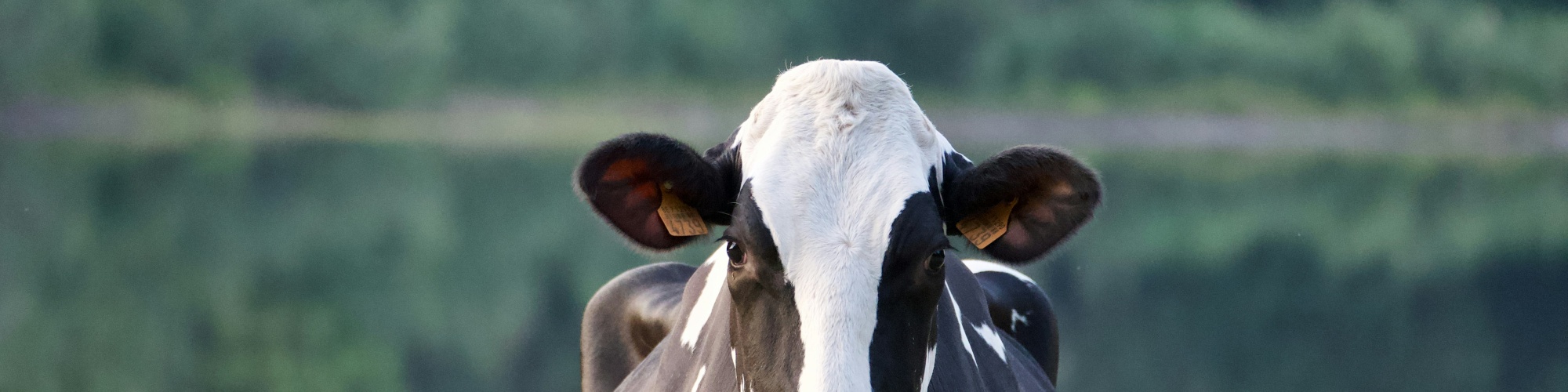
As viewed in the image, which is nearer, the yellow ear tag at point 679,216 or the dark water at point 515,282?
the yellow ear tag at point 679,216

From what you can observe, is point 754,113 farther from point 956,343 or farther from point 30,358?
point 30,358

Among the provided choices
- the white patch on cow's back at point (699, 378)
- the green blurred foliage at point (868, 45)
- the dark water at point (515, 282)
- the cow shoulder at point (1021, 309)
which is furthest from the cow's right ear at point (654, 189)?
the green blurred foliage at point (868, 45)

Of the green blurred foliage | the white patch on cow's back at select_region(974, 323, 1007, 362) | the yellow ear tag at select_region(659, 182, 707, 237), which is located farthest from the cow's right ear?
the green blurred foliage

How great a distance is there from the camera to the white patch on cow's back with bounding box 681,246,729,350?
9.76 ft

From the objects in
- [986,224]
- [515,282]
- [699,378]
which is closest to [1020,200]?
[986,224]

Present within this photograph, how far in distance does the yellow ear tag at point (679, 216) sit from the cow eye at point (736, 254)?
182 millimetres

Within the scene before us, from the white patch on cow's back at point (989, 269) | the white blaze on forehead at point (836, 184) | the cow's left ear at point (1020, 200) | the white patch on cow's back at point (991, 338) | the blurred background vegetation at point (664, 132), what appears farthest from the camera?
the blurred background vegetation at point (664, 132)

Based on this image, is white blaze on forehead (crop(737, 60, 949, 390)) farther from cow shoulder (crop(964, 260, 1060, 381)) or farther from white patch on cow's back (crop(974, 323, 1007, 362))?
cow shoulder (crop(964, 260, 1060, 381))

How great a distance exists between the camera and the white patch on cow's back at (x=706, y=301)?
117 inches

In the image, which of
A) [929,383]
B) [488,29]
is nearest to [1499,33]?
[488,29]

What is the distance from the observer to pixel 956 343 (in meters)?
2.80

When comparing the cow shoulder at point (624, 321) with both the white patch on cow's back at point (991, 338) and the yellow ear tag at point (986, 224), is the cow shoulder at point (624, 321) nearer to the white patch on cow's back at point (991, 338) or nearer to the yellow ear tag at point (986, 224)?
the white patch on cow's back at point (991, 338)

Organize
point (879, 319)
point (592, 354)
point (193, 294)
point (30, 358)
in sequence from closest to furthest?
point (879, 319)
point (592, 354)
point (30, 358)
point (193, 294)

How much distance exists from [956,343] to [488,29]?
29.5 m
